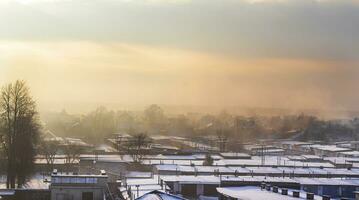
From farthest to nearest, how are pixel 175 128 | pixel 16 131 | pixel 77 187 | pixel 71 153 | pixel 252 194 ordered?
pixel 175 128, pixel 71 153, pixel 16 131, pixel 252 194, pixel 77 187

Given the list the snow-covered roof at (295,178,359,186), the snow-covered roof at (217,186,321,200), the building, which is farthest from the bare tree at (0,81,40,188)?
the snow-covered roof at (295,178,359,186)

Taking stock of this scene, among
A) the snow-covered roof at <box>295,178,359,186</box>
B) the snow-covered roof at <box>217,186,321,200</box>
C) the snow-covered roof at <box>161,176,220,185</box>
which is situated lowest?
the snow-covered roof at <box>295,178,359,186</box>

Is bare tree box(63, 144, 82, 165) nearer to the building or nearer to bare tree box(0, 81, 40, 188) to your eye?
bare tree box(0, 81, 40, 188)

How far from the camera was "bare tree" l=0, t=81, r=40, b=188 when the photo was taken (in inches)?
798

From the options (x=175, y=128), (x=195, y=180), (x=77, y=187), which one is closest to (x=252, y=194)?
(x=195, y=180)

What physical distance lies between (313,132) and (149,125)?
21.5m

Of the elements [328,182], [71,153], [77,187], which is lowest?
[328,182]

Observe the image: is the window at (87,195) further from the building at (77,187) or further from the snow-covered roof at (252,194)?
the snow-covered roof at (252,194)

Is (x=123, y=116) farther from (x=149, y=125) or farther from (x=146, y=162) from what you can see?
(x=146, y=162)

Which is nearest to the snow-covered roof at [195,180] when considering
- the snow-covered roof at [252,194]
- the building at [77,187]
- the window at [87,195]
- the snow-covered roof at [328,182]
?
the snow-covered roof at [252,194]

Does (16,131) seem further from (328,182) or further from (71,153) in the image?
(71,153)

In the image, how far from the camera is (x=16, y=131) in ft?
66.5

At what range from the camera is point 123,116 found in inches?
2950

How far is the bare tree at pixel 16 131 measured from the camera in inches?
798
